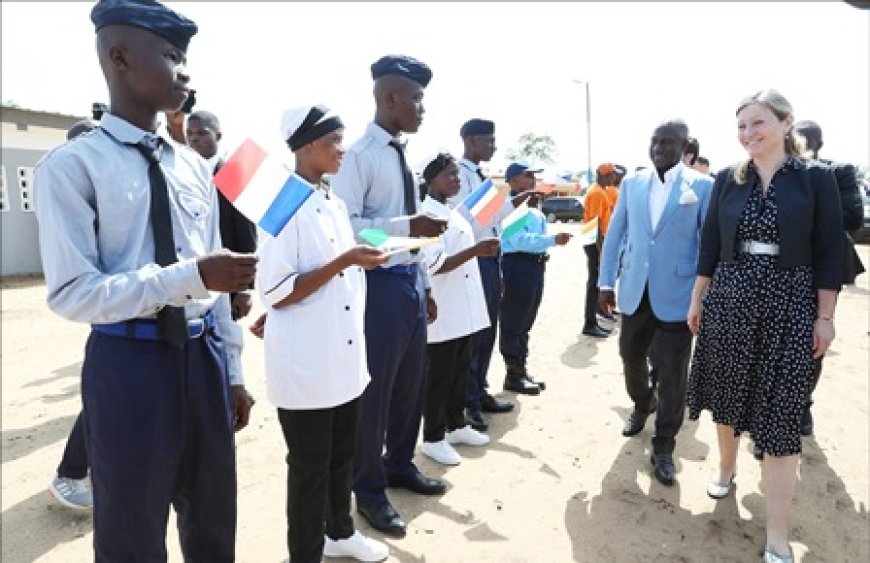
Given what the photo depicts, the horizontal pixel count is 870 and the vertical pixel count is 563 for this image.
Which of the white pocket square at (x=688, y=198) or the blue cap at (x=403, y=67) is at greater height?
the blue cap at (x=403, y=67)

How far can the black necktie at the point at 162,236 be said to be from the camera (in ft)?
5.73

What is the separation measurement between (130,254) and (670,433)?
3.34 metres

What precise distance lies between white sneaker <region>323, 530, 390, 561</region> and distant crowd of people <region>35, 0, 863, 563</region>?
1 centimetres

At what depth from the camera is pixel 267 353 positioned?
2424 mm

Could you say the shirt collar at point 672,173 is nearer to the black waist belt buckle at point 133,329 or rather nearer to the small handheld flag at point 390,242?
the small handheld flag at point 390,242

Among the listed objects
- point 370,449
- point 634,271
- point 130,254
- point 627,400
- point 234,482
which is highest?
point 130,254

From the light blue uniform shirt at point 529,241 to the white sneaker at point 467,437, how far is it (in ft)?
5.37

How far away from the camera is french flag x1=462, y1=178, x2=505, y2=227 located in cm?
417

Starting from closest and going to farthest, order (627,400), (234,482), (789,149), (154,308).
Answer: (154,308)
(234,482)
(789,149)
(627,400)

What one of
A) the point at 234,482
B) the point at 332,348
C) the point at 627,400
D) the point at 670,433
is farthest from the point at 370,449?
the point at 627,400

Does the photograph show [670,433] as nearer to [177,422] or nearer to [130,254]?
[177,422]

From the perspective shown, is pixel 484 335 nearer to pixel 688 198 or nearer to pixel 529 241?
pixel 529 241

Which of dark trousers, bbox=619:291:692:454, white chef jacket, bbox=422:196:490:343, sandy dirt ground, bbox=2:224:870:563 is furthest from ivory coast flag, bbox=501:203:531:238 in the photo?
sandy dirt ground, bbox=2:224:870:563

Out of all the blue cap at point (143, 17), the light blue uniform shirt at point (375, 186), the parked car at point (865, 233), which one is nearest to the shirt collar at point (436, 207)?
the light blue uniform shirt at point (375, 186)
